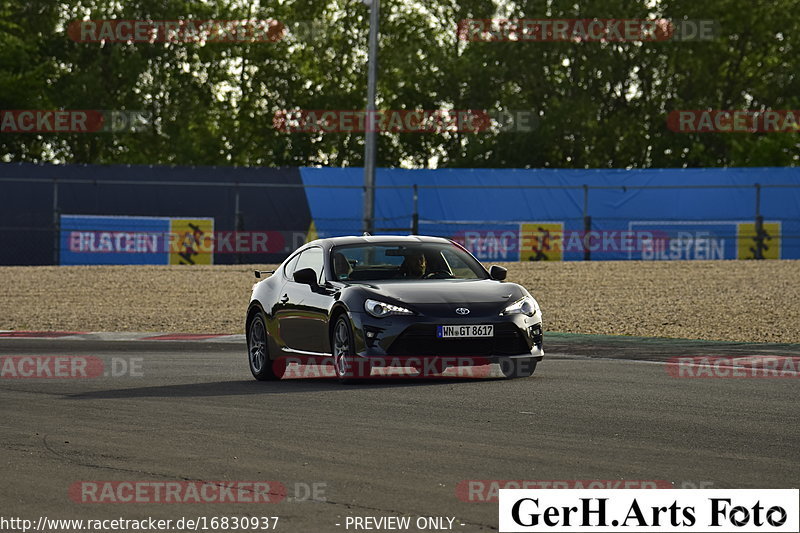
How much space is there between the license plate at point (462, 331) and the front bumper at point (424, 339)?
4cm

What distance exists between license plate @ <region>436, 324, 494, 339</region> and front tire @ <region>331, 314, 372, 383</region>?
75cm

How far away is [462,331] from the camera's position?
1355 centimetres

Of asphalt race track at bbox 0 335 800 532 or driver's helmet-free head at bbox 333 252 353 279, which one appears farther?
driver's helmet-free head at bbox 333 252 353 279

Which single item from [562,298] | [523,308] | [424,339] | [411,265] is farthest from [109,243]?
[424,339]

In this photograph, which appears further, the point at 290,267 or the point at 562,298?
the point at 562,298

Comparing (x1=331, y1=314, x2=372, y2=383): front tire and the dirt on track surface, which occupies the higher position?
(x1=331, y1=314, x2=372, y2=383): front tire

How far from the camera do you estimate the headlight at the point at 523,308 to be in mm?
13820

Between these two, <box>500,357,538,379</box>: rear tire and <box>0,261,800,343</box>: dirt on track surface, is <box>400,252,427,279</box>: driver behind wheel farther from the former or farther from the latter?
<box>0,261,800,343</box>: dirt on track surface
